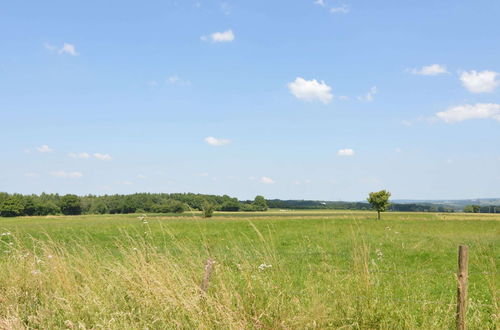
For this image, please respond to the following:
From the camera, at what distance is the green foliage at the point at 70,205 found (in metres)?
113

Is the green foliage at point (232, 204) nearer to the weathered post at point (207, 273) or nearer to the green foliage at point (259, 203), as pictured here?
the green foliage at point (259, 203)

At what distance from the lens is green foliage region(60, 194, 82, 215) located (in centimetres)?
11281

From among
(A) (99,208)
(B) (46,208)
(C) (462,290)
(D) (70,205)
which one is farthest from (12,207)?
(C) (462,290)

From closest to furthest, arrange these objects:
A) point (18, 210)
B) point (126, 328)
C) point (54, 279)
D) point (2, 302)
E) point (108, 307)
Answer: point (126, 328)
point (108, 307)
point (2, 302)
point (54, 279)
point (18, 210)

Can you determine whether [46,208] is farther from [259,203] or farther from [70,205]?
[259,203]

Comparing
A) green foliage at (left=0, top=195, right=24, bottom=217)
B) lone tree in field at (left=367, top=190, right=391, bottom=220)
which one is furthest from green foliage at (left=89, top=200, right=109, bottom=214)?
lone tree in field at (left=367, top=190, right=391, bottom=220)

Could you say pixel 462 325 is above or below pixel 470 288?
above

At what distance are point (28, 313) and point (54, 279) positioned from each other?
952mm

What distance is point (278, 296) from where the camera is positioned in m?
5.59

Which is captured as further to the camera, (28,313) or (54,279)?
(54,279)

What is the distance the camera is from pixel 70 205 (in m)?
113

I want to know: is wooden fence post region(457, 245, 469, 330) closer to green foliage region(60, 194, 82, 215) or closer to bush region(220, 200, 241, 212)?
bush region(220, 200, 241, 212)

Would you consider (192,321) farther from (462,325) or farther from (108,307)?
(462,325)

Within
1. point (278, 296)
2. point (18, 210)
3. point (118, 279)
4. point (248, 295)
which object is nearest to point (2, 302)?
point (118, 279)
